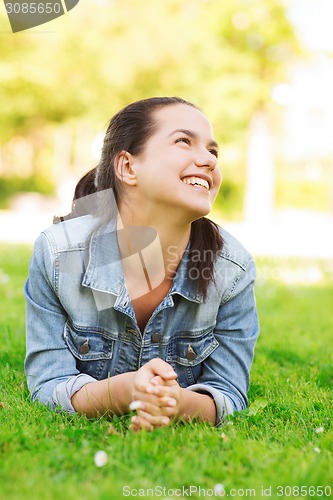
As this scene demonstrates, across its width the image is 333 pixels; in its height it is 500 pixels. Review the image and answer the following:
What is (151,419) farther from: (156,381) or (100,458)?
(100,458)

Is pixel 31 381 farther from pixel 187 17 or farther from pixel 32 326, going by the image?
pixel 187 17

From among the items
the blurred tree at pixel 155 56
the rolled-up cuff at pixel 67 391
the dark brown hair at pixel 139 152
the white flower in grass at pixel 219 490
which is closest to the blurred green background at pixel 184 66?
the blurred tree at pixel 155 56

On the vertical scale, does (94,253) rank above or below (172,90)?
above

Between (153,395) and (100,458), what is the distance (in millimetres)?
363

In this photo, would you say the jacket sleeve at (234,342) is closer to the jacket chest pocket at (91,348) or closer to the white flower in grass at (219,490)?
the jacket chest pocket at (91,348)

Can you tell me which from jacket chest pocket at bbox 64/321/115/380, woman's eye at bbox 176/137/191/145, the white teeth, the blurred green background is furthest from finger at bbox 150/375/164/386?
A: the blurred green background

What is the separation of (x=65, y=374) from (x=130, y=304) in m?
0.41

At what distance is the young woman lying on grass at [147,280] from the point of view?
283 centimetres

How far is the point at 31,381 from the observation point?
2.92 meters

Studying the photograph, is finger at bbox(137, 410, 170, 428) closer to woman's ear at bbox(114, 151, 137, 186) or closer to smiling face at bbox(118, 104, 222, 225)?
smiling face at bbox(118, 104, 222, 225)

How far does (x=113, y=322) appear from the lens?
2908 millimetres

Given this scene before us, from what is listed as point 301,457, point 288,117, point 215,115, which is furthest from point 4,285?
point 288,117

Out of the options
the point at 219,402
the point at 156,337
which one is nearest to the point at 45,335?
the point at 156,337

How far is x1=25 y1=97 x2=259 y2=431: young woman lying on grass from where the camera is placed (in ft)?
9.28
